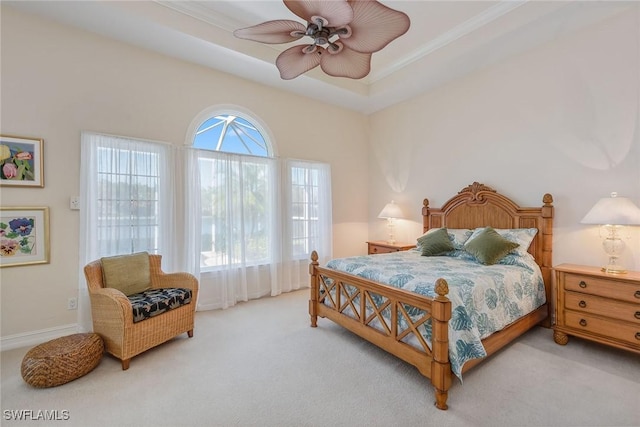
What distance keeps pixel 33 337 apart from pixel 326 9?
392cm

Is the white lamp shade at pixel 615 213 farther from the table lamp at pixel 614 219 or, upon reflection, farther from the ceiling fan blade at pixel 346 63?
the ceiling fan blade at pixel 346 63

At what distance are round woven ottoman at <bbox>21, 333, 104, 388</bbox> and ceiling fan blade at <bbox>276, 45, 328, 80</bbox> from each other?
2.82 meters

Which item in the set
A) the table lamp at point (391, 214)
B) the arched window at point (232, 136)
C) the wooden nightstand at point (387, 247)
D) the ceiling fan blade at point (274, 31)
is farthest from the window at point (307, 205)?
the ceiling fan blade at point (274, 31)

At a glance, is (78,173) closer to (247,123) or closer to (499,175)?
(247,123)

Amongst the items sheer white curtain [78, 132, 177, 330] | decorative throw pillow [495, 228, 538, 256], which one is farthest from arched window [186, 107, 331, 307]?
decorative throw pillow [495, 228, 538, 256]

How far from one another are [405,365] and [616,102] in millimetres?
3323

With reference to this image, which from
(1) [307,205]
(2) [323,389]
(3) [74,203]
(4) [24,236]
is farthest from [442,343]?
(4) [24,236]

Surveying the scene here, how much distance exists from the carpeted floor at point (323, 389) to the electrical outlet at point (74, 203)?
1.40 m

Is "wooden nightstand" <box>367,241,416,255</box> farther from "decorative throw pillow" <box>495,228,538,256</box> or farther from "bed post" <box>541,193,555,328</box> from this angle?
"bed post" <box>541,193,555,328</box>

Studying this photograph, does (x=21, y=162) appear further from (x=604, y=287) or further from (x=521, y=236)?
(x=604, y=287)

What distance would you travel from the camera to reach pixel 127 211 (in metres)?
3.23

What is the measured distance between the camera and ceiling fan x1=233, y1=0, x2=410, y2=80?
1.83 meters

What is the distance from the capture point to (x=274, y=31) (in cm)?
215

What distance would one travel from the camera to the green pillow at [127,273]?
2746mm
